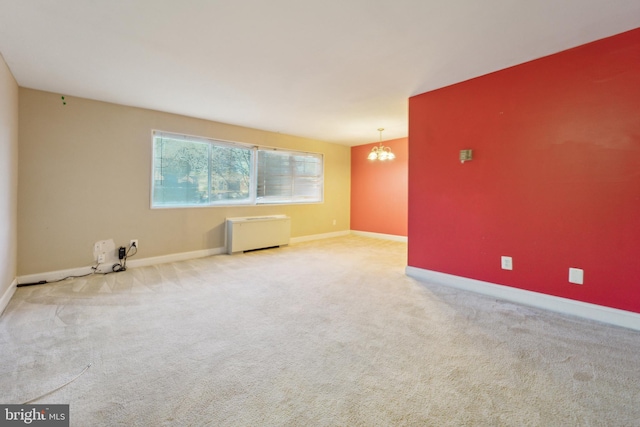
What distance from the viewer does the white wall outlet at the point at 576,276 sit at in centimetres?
241

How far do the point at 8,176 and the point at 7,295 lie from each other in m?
1.17

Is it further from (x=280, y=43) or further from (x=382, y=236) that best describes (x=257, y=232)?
(x=280, y=43)

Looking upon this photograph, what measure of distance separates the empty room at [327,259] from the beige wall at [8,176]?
1.9 inches

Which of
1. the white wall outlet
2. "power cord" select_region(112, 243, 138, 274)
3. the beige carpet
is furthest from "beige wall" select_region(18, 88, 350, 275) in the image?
the white wall outlet

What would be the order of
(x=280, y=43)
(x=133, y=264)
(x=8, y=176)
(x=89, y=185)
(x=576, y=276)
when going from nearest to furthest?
(x=280, y=43), (x=576, y=276), (x=8, y=176), (x=89, y=185), (x=133, y=264)

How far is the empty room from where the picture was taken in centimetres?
152

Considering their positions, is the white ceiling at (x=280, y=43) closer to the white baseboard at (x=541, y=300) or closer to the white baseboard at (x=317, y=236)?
the white baseboard at (x=541, y=300)

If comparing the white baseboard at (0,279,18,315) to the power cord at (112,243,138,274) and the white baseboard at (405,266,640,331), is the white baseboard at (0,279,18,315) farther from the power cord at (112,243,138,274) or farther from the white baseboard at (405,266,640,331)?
the white baseboard at (405,266,640,331)

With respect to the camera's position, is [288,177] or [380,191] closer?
[288,177]

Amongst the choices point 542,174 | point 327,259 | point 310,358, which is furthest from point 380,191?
point 310,358

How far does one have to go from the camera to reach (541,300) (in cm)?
261

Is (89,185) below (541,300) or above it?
above

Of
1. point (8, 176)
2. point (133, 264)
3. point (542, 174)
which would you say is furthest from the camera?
point (133, 264)

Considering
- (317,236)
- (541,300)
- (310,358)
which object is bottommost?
(310,358)
